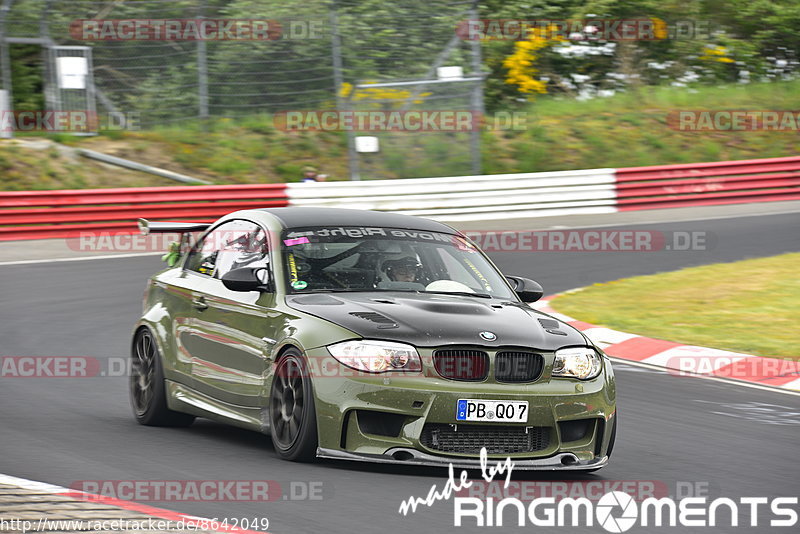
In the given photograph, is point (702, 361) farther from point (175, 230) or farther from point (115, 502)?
point (115, 502)

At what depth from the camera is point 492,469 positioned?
6773 mm

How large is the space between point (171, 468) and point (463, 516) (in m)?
1.74

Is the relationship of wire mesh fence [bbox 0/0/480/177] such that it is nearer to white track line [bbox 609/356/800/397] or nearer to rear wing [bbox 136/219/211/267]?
white track line [bbox 609/356/800/397]

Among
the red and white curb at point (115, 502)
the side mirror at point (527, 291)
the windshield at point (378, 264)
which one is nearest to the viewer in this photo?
the red and white curb at point (115, 502)

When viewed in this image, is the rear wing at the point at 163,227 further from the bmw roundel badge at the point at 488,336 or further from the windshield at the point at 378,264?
the bmw roundel badge at the point at 488,336

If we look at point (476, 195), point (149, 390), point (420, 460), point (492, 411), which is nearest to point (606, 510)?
point (492, 411)

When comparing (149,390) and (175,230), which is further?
(175,230)

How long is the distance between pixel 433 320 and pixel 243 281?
1.17m

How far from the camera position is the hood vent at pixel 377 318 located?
681 centimetres

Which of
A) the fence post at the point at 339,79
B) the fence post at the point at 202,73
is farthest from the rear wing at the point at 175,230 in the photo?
the fence post at the point at 202,73

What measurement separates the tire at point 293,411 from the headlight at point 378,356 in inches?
9.7

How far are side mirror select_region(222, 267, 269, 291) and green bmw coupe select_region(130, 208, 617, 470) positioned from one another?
11 millimetres

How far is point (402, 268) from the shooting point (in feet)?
25.7

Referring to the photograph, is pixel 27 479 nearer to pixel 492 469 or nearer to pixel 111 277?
pixel 492 469
